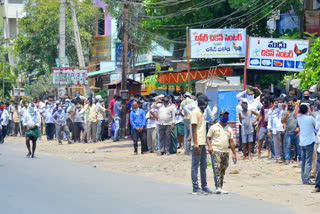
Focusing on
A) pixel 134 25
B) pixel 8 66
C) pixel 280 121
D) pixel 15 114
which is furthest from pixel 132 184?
pixel 8 66

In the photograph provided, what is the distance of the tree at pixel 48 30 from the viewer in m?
42.0

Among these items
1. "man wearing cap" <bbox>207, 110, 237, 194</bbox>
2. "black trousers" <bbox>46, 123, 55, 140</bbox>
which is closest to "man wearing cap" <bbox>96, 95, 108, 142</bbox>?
"black trousers" <bbox>46, 123, 55, 140</bbox>

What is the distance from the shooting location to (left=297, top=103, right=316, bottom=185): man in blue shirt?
1148 centimetres

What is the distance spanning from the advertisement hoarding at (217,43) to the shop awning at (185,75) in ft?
3.44

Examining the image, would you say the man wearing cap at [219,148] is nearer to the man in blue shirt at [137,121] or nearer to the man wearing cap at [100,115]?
the man in blue shirt at [137,121]

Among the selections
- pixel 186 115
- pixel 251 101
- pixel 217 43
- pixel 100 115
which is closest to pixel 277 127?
pixel 251 101

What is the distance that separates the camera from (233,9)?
26.9 meters

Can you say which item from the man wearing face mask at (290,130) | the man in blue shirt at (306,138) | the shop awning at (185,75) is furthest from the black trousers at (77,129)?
the man in blue shirt at (306,138)

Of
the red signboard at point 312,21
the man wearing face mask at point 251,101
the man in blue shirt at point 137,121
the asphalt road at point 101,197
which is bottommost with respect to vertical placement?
the asphalt road at point 101,197

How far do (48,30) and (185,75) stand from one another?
1917 cm

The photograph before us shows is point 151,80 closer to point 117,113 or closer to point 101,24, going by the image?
point 117,113

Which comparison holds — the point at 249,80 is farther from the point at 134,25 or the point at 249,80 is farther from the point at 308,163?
the point at 308,163

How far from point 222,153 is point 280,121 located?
4974 mm

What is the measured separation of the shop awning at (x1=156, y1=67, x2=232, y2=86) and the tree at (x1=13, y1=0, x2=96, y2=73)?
51.2ft
